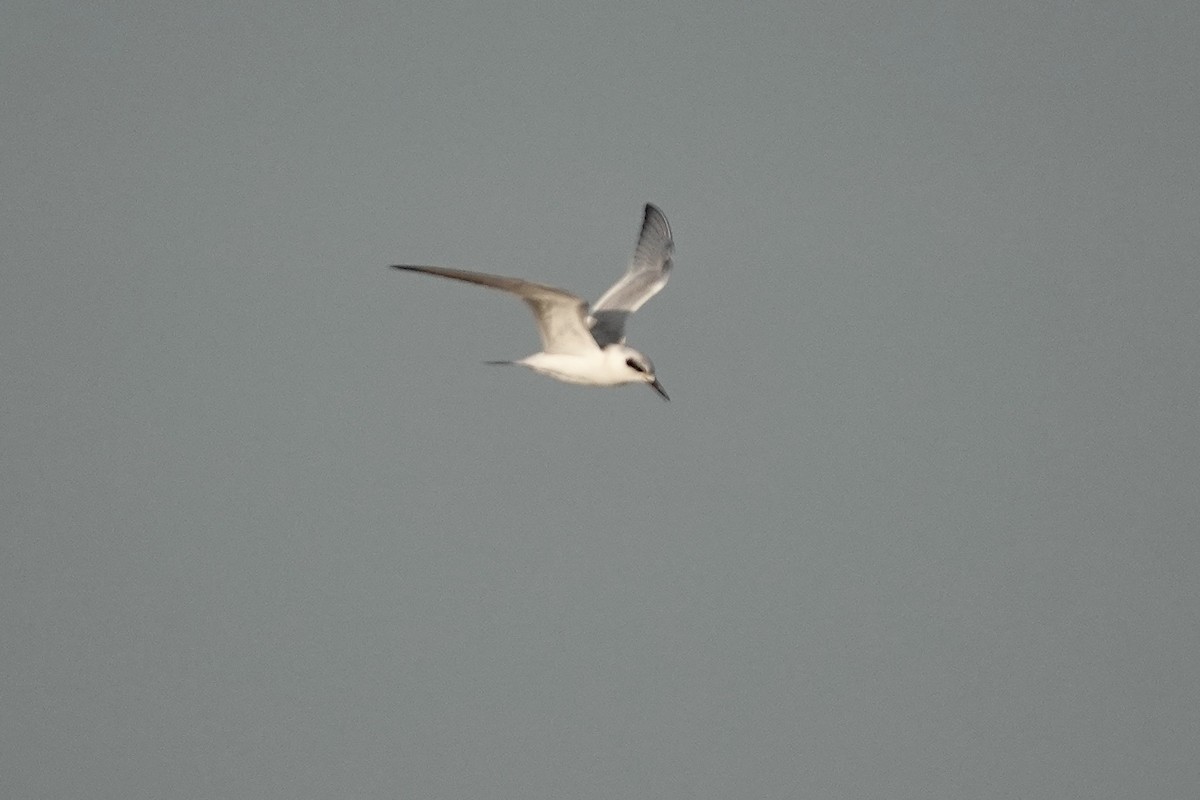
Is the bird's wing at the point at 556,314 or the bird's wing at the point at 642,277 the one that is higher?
the bird's wing at the point at 642,277

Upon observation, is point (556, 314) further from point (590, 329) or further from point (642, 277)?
point (642, 277)

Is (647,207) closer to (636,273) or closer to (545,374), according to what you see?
(636,273)

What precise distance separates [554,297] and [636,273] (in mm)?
Answer: 5450

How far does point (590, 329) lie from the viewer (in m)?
20.8

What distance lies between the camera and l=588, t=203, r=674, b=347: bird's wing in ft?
73.5

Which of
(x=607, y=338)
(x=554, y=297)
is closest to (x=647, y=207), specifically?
(x=607, y=338)

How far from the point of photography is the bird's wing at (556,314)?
17.6m

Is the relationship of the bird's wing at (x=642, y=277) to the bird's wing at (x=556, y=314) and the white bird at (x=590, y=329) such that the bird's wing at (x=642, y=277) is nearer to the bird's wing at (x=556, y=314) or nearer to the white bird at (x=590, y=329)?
the white bird at (x=590, y=329)

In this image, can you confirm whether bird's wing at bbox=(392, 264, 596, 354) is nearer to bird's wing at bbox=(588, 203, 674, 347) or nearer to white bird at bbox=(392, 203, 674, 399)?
white bird at bbox=(392, 203, 674, 399)

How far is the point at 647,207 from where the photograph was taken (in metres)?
24.5

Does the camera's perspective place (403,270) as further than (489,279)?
No

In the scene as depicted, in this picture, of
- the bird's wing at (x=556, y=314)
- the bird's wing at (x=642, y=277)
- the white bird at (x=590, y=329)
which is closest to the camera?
the bird's wing at (x=556, y=314)

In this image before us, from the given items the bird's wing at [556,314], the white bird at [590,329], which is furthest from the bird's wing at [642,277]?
the bird's wing at [556,314]

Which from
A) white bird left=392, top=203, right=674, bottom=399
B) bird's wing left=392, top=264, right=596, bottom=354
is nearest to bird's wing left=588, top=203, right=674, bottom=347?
white bird left=392, top=203, right=674, bottom=399
